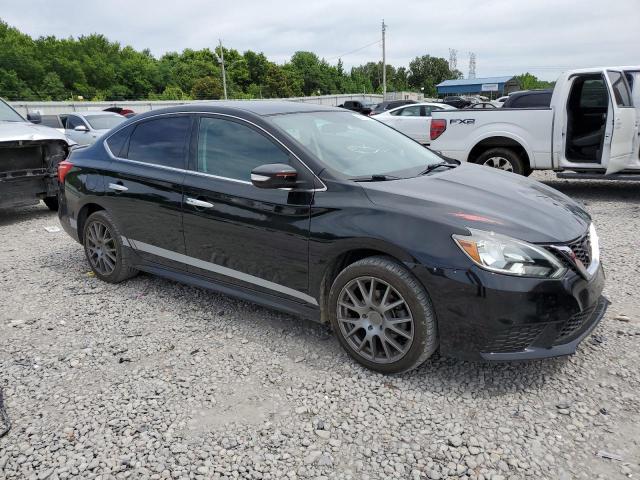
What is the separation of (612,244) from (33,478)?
567cm

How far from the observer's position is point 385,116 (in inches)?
625

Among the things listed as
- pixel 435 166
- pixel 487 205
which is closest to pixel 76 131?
pixel 435 166

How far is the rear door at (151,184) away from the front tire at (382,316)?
1.54 meters

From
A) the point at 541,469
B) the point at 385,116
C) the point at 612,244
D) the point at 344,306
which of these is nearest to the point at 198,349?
the point at 344,306

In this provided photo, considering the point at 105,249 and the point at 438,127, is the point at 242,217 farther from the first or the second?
the point at 438,127

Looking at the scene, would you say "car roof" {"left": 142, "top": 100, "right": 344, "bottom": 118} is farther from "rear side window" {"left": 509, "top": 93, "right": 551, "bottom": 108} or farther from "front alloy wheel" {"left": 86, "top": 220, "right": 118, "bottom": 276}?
"rear side window" {"left": 509, "top": 93, "right": 551, "bottom": 108}

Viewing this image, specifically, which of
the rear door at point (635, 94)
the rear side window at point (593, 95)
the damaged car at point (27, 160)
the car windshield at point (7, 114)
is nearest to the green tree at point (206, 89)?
the car windshield at point (7, 114)

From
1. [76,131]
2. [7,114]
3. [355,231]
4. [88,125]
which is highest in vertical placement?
[7,114]

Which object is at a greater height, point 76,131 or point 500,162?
point 76,131

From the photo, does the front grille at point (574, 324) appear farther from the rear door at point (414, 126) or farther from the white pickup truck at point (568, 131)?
the rear door at point (414, 126)

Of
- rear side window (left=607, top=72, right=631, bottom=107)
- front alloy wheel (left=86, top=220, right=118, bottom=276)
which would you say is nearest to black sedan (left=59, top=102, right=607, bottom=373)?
front alloy wheel (left=86, top=220, right=118, bottom=276)

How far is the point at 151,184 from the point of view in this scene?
4070mm

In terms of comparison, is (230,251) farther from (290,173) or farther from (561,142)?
(561,142)

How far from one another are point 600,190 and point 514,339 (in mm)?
7538
